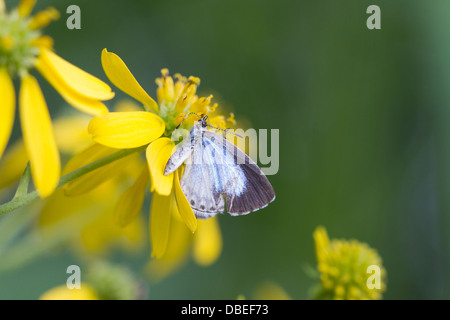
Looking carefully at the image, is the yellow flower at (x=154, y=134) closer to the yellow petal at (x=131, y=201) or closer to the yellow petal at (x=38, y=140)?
the yellow petal at (x=131, y=201)

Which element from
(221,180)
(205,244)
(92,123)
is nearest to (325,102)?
(205,244)

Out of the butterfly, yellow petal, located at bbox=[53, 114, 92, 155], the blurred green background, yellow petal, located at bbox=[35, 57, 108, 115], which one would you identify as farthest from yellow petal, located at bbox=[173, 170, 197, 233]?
the blurred green background

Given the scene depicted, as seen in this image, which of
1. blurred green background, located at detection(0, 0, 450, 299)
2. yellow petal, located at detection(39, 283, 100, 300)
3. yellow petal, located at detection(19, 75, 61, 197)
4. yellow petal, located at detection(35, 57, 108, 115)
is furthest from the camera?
blurred green background, located at detection(0, 0, 450, 299)

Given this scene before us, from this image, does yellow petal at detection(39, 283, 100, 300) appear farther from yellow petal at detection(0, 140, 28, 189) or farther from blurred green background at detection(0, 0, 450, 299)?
blurred green background at detection(0, 0, 450, 299)

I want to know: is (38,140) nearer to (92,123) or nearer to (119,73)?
(92,123)
